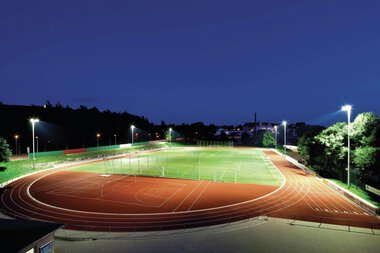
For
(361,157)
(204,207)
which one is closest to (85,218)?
(204,207)

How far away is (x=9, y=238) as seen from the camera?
33.8ft

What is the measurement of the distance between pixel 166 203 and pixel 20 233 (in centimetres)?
1400

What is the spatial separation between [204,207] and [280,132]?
133176mm

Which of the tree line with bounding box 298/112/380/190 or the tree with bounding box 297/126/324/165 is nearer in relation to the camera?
the tree line with bounding box 298/112/380/190

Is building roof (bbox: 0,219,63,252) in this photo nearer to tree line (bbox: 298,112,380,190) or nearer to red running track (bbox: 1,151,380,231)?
red running track (bbox: 1,151,380,231)

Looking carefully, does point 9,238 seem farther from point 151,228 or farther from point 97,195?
point 97,195

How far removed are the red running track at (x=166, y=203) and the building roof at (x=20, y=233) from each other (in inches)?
278

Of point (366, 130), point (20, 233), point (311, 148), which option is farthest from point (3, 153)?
point (311, 148)

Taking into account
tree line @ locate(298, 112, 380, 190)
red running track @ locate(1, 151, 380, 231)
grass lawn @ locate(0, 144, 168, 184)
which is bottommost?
red running track @ locate(1, 151, 380, 231)

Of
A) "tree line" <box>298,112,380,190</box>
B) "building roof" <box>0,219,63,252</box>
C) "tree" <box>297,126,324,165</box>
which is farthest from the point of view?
"tree" <box>297,126,324,165</box>

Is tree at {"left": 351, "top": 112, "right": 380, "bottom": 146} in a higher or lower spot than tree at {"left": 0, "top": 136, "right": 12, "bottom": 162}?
higher

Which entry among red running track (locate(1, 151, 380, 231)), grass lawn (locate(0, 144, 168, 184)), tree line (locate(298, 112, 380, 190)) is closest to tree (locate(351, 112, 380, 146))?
tree line (locate(298, 112, 380, 190))

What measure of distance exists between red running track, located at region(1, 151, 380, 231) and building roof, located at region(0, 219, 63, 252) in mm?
7073

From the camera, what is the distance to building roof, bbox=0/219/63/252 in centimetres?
985
